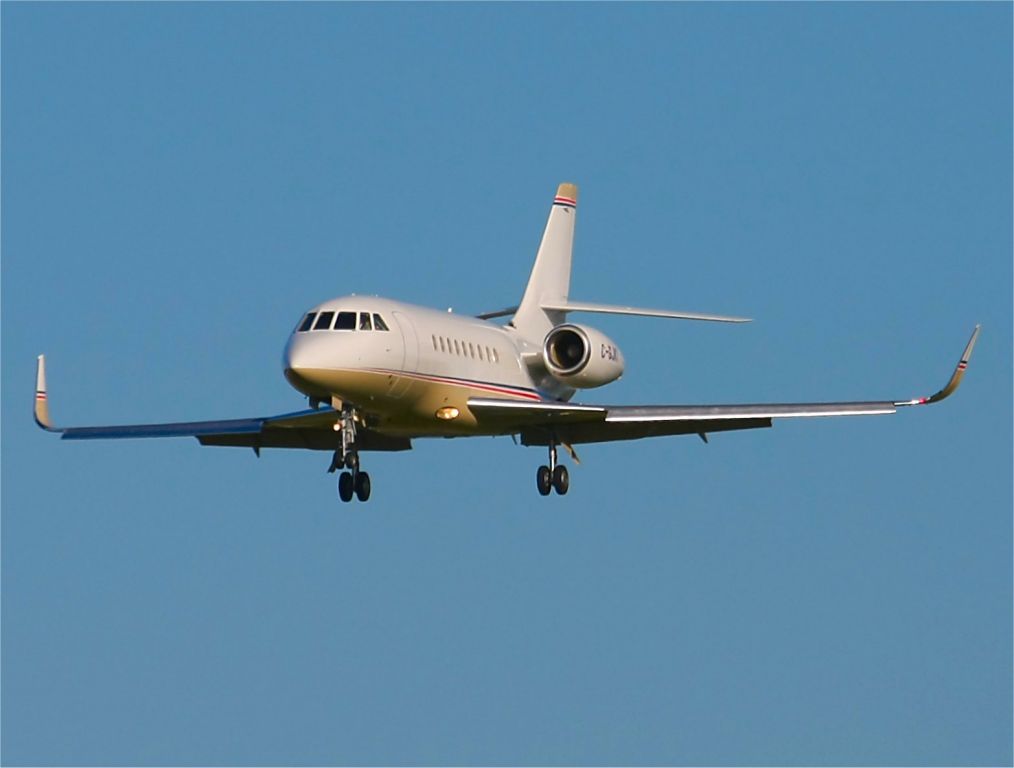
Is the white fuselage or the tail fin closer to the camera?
the white fuselage

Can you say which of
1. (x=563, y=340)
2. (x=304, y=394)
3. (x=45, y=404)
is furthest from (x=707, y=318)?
(x=45, y=404)

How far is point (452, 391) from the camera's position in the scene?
4106 cm

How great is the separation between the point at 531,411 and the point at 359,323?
13.3 ft

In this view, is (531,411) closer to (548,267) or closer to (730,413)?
(730,413)

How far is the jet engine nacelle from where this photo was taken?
44281 millimetres

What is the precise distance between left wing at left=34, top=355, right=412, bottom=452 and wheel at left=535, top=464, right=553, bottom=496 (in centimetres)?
251

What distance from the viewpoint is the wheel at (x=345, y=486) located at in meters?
41.2

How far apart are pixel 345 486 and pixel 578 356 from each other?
18.2 ft

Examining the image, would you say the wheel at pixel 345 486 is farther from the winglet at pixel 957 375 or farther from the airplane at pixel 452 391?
the winglet at pixel 957 375

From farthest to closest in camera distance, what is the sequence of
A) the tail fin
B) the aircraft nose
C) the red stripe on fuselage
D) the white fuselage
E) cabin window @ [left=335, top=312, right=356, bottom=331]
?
the tail fin
the red stripe on fuselage
cabin window @ [left=335, top=312, right=356, bottom=331]
the white fuselage
the aircraft nose

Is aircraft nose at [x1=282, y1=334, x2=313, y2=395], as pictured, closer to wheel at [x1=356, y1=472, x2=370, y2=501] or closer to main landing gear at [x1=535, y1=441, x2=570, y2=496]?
wheel at [x1=356, y1=472, x2=370, y2=501]

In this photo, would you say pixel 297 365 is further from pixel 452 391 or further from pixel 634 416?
pixel 634 416

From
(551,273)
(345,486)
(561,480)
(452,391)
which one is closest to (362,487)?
(345,486)

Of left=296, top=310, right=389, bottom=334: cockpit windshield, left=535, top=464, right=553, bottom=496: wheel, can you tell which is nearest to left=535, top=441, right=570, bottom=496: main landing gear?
left=535, top=464, right=553, bottom=496: wheel
